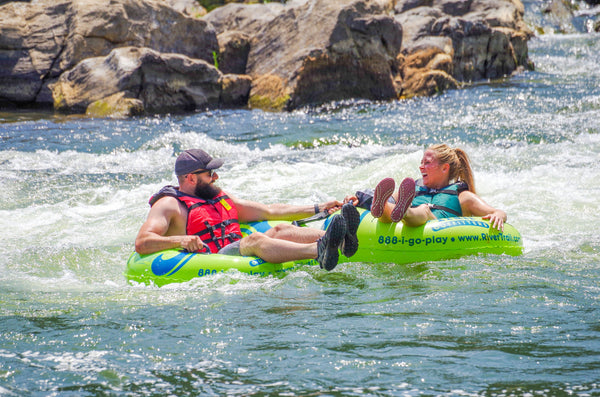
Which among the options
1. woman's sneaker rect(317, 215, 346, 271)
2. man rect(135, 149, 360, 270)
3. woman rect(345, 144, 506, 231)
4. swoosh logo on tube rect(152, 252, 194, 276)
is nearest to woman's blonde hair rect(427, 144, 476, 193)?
woman rect(345, 144, 506, 231)

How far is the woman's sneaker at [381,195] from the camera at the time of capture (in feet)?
16.0

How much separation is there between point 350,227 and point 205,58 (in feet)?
40.0

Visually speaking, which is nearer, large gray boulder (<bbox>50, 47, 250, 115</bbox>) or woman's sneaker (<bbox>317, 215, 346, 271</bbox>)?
woman's sneaker (<bbox>317, 215, 346, 271</bbox>)

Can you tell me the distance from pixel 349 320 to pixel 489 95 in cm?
1170

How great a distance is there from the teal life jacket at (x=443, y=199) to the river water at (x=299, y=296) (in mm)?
617

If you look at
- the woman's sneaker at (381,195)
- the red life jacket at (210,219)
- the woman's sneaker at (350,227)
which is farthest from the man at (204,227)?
the woman's sneaker at (381,195)

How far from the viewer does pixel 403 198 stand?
16.5 ft

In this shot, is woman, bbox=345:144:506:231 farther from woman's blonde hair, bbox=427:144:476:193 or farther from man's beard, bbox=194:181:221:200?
man's beard, bbox=194:181:221:200

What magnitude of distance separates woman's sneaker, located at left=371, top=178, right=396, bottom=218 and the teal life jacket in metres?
0.71

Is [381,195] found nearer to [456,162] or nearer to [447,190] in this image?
[447,190]

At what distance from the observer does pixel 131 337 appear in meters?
3.64

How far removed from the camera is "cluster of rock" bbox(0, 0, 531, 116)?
13.5 meters

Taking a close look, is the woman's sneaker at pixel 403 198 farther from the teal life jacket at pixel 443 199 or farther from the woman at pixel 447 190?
the teal life jacket at pixel 443 199

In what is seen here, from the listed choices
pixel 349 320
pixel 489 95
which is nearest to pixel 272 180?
pixel 349 320
